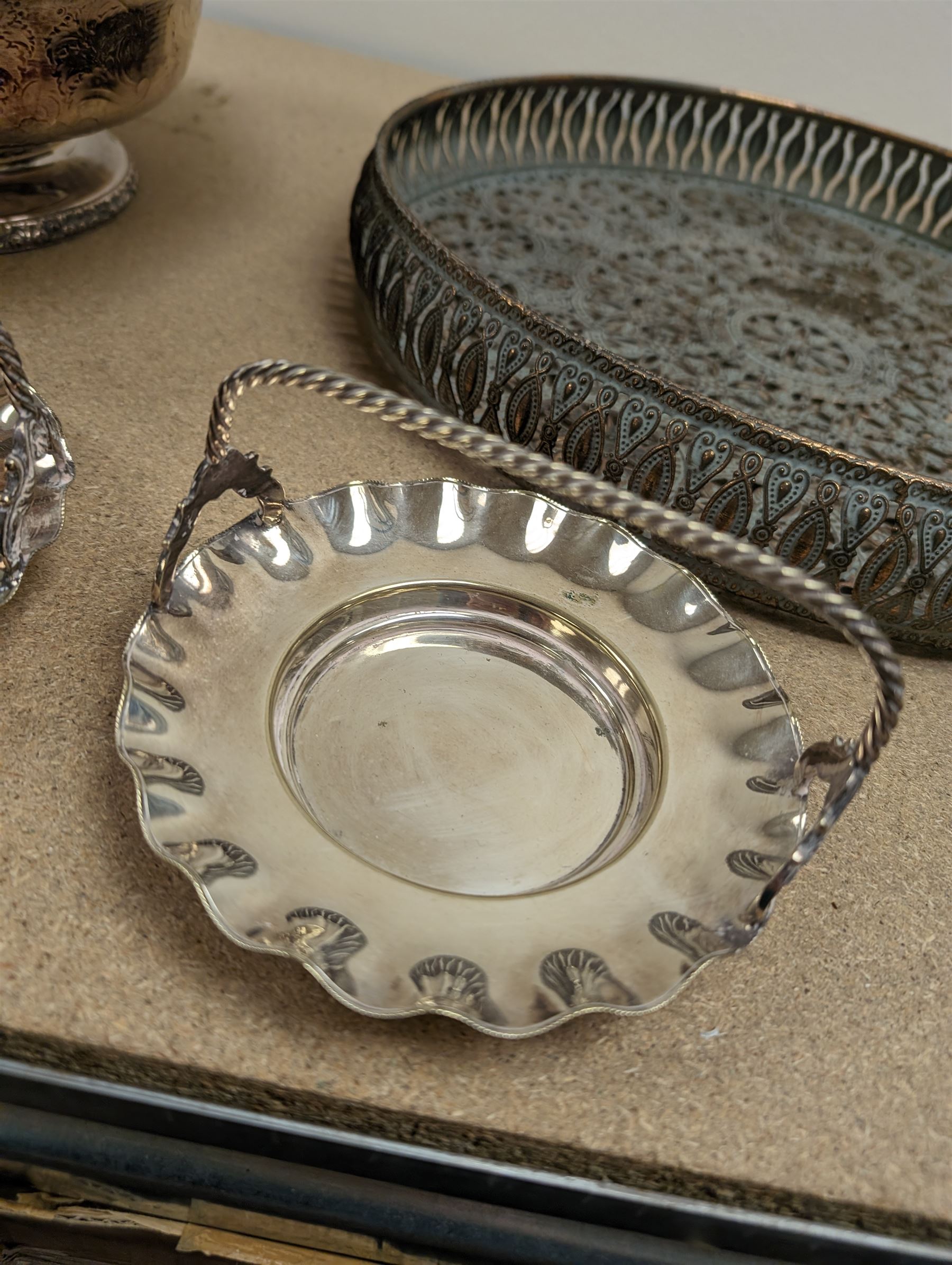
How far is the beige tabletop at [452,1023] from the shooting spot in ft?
1.38

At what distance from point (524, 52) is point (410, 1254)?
120 cm

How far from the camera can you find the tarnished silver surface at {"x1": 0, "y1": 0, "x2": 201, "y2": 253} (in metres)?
0.64

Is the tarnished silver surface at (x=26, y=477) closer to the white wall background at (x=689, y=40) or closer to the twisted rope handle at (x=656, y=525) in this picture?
the twisted rope handle at (x=656, y=525)

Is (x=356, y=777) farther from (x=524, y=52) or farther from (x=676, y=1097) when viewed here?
(x=524, y=52)

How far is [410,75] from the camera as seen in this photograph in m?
1.23

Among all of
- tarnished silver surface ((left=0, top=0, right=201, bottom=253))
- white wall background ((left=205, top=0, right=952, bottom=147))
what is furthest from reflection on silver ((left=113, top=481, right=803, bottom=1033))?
white wall background ((left=205, top=0, right=952, bottom=147))

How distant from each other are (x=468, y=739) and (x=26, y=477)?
25 centimetres

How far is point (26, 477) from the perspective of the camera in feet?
→ 1.78

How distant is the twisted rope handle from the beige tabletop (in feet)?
0.29

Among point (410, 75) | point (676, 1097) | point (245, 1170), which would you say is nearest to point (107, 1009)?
point (245, 1170)

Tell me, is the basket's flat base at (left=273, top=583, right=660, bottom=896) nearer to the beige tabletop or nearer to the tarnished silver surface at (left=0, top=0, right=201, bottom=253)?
the beige tabletop

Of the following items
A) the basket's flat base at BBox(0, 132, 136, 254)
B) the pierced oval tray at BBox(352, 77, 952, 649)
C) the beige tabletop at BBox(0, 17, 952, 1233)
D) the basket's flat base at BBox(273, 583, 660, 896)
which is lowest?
the beige tabletop at BBox(0, 17, 952, 1233)

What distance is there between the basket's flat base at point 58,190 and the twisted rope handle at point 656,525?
16.7 inches

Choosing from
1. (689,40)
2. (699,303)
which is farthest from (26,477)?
(689,40)
